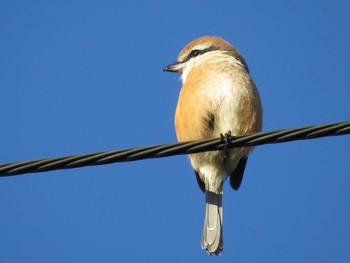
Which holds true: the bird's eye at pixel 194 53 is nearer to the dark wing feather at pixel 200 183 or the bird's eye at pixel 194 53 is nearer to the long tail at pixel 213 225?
the dark wing feather at pixel 200 183

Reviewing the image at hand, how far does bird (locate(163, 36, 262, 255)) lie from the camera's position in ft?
18.0

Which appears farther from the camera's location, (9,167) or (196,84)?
(196,84)

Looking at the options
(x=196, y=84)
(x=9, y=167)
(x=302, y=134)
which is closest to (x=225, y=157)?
(x=196, y=84)

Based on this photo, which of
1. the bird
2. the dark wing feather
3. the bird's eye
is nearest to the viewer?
the bird

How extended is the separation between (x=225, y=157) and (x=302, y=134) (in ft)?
7.42

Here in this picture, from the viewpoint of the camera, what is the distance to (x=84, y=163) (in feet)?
11.5

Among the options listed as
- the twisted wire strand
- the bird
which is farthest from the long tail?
the twisted wire strand

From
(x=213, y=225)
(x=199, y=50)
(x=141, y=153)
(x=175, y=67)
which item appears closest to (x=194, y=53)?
(x=199, y=50)

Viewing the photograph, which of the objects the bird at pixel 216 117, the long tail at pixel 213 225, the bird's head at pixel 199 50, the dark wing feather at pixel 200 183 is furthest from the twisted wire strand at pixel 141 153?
the bird's head at pixel 199 50

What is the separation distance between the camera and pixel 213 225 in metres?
5.94

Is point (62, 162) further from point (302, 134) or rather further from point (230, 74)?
point (230, 74)

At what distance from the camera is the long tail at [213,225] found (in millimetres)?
5859

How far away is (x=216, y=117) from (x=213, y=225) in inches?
46.0

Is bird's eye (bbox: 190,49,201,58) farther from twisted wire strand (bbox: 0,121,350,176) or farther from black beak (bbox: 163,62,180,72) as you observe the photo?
twisted wire strand (bbox: 0,121,350,176)
